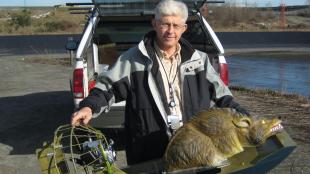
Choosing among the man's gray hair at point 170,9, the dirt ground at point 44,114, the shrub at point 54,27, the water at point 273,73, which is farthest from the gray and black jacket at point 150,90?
the shrub at point 54,27

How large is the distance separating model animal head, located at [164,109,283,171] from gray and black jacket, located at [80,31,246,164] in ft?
1.35

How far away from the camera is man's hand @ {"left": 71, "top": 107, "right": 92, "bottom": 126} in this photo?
2.92m

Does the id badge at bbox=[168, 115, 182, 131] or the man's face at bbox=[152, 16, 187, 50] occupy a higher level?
the man's face at bbox=[152, 16, 187, 50]

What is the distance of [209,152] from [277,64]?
16.1 metres

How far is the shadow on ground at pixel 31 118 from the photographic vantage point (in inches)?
291

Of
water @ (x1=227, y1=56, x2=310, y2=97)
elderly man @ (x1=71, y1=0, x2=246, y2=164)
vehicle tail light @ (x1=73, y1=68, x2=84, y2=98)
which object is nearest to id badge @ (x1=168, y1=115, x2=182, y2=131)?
elderly man @ (x1=71, y1=0, x2=246, y2=164)

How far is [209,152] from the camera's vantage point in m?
2.71

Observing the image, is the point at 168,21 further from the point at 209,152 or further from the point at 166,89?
the point at 209,152

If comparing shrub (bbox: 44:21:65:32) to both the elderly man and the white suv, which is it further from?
the elderly man

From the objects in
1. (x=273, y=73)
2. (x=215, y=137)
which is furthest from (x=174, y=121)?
(x=273, y=73)

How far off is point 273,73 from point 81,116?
13.1 metres

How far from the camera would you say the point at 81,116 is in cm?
296

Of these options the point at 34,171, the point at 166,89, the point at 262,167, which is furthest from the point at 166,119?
the point at 34,171

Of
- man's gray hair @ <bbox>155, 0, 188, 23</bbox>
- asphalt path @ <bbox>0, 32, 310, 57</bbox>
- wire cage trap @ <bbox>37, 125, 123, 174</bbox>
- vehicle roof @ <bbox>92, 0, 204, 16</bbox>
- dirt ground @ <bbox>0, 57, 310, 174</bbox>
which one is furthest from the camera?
asphalt path @ <bbox>0, 32, 310, 57</bbox>
